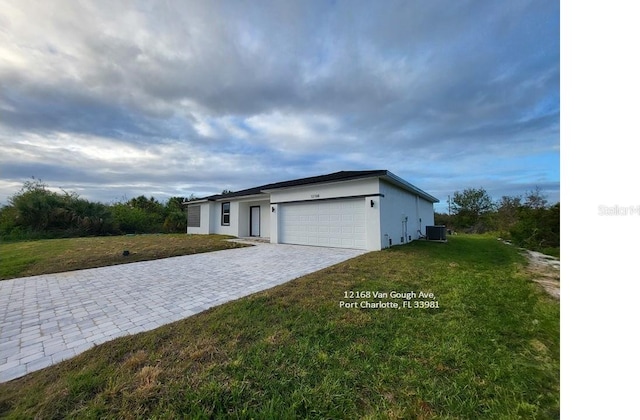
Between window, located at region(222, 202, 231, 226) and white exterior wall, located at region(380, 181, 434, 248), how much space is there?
1078cm

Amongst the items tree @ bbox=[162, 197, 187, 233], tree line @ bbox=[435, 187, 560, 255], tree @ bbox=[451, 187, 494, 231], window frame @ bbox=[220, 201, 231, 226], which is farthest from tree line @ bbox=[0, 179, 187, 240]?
tree @ bbox=[451, 187, 494, 231]

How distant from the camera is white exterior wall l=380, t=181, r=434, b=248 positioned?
887cm

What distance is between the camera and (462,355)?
2.14 m

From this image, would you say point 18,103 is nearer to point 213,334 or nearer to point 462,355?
point 213,334

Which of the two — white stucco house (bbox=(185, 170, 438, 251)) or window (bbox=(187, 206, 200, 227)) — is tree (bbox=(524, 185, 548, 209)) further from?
window (bbox=(187, 206, 200, 227))

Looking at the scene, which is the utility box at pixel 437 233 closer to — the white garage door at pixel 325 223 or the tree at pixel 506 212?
the white garage door at pixel 325 223

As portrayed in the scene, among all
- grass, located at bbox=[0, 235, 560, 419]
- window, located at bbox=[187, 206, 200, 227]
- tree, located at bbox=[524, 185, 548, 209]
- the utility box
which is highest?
tree, located at bbox=[524, 185, 548, 209]

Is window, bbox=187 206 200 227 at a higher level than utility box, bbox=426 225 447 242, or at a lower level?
higher

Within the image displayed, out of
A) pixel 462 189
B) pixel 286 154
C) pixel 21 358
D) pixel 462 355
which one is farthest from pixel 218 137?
pixel 462 189

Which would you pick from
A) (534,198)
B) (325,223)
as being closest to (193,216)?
(325,223)

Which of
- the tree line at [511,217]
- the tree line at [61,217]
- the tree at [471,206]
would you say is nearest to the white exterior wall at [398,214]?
the tree line at [511,217]
